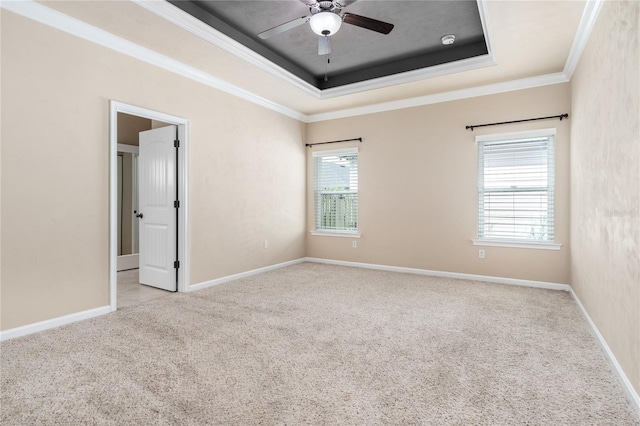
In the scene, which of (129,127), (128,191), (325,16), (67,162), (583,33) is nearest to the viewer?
(325,16)

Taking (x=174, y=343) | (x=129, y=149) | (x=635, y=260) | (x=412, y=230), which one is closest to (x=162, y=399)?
(x=174, y=343)

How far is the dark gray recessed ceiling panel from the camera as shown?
3.38 m

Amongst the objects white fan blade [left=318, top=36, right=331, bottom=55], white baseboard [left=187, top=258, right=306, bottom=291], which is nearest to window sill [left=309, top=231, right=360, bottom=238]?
white baseboard [left=187, top=258, right=306, bottom=291]

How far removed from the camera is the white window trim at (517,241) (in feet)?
14.3

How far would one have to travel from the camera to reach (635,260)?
1901 millimetres

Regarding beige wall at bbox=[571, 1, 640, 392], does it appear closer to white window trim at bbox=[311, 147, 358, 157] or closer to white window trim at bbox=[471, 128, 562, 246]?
white window trim at bbox=[471, 128, 562, 246]

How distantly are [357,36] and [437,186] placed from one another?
240 cm

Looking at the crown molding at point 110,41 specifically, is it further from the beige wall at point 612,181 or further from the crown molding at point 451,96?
the beige wall at point 612,181

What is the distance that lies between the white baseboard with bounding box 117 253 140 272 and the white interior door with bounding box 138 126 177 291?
1.31 meters

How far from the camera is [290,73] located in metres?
4.54

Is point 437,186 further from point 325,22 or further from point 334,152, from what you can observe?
point 325,22

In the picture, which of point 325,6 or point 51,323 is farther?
point 51,323

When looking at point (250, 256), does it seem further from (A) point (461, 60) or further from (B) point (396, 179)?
(A) point (461, 60)

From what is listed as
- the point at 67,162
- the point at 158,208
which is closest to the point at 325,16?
the point at 67,162
